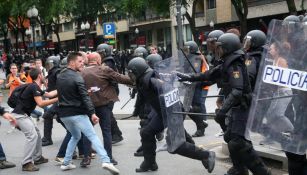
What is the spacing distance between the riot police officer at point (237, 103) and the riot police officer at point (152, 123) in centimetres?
87

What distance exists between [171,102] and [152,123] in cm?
76

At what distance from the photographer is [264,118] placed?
474cm

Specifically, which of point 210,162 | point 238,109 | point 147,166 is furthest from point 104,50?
point 238,109

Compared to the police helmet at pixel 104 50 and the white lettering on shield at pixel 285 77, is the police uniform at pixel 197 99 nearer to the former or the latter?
the police helmet at pixel 104 50

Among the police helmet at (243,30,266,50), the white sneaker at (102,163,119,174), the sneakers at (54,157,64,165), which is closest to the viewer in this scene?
the police helmet at (243,30,266,50)

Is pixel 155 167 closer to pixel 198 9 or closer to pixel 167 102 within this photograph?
pixel 167 102

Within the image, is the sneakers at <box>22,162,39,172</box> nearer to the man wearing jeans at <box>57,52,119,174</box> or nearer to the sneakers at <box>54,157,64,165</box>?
the sneakers at <box>54,157,64,165</box>

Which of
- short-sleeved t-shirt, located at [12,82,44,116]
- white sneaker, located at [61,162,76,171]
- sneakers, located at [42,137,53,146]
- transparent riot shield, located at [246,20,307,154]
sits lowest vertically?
sneakers, located at [42,137,53,146]

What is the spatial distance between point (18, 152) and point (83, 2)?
23.0 m

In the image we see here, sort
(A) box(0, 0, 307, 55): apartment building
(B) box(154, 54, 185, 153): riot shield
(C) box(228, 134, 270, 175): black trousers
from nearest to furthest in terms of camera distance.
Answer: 1. (C) box(228, 134, 270, 175): black trousers
2. (B) box(154, 54, 185, 153): riot shield
3. (A) box(0, 0, 307, 55): apartment building

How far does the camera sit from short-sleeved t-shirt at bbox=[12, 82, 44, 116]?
7.78 meters

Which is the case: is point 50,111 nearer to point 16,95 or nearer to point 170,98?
point 16,95

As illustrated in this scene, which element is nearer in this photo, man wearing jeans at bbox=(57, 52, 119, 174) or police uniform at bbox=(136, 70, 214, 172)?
police uniform at bbox=(136, 70, 214, 172)

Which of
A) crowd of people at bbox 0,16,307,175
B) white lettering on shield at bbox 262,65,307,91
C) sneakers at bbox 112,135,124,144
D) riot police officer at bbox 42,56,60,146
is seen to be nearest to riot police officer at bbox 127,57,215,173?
crowd of people at bbox 0,16,307,175
